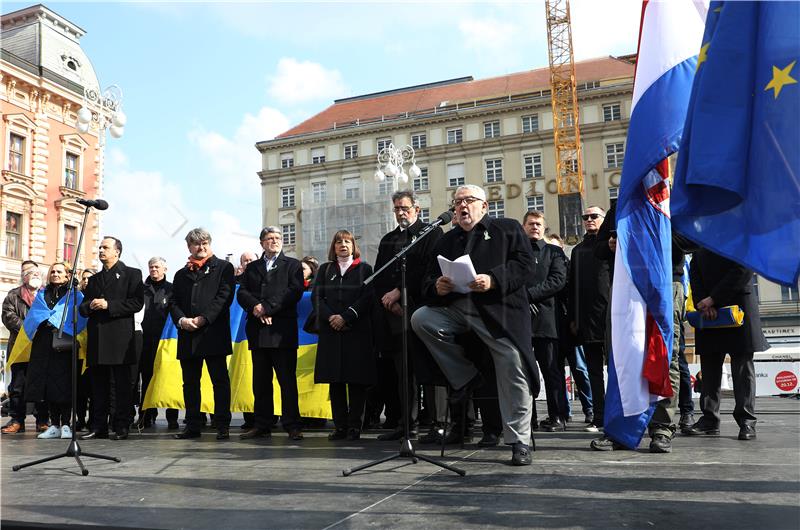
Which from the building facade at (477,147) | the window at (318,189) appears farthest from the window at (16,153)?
the building facade at (477,147)

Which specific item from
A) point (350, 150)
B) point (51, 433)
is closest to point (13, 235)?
point (51, 433)

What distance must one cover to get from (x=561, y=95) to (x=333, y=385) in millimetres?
54464

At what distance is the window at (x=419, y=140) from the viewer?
5931 cm

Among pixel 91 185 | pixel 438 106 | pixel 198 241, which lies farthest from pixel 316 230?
pixel 198 241

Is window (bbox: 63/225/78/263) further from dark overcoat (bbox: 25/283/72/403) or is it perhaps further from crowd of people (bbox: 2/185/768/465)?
dark overcoat (bbox: 25/283/72/403)

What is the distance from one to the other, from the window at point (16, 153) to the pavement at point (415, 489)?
1130 inches

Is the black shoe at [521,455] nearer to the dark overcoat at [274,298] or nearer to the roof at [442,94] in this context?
the dark overcoat at [274,298]

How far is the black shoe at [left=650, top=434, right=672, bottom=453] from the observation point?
17.1ft

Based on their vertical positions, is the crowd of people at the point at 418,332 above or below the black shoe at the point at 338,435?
above

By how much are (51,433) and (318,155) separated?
56.6m

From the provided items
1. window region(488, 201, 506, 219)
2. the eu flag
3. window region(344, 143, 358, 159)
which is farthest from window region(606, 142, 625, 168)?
the eu flag

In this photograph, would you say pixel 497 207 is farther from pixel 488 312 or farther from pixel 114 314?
pixel 488 312

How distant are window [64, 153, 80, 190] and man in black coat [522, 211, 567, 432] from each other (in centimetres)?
3079

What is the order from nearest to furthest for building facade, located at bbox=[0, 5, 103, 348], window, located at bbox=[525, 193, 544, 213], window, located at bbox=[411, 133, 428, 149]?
building facade, located at bbox=[0, 5, 103, 348] → window, located at bbox=[525, 193, 544, 213] → window, located at bbox=[411, 133, 428, 149]
